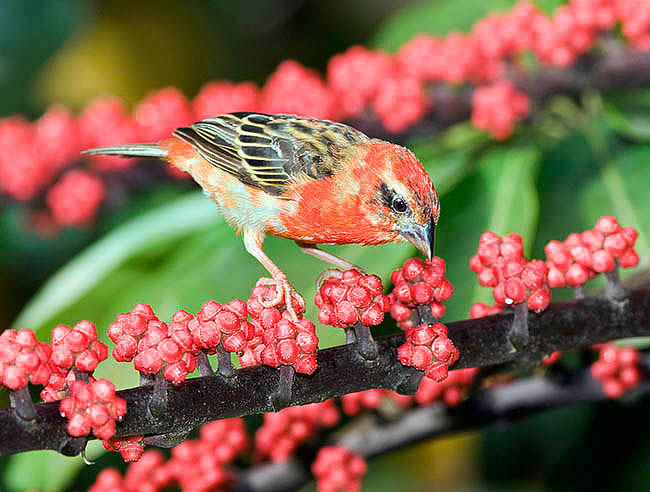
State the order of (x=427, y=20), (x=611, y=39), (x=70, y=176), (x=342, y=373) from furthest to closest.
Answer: (x=427, y=20), (x=70, y=176), (x=611, y=39), (x=342, y=373)

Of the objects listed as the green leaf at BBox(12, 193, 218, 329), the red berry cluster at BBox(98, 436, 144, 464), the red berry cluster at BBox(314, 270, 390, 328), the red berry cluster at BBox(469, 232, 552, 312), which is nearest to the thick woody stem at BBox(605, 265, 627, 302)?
the red berry cluster at BBox(469, 232, 552, 312)

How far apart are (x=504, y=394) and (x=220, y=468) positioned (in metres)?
0.62

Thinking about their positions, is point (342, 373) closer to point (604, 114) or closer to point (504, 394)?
point (504, 394)

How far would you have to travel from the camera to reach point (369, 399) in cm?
183

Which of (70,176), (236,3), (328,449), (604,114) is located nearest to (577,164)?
(604,114)

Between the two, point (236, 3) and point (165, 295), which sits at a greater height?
point (236, 3)

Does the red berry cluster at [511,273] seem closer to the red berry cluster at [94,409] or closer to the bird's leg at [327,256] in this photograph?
the bird's leg at [327,256]

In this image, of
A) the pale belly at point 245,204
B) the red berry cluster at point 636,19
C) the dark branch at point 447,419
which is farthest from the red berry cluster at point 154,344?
the red berry cluster at point 636,19

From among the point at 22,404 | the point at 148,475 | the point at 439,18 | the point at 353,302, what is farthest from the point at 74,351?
the point at 439,18

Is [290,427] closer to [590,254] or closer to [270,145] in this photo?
[270,145]

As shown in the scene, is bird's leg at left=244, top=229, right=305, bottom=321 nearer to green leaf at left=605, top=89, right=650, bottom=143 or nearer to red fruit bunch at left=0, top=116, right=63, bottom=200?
green leaf at left=605, top=89, right=650, bottom=143

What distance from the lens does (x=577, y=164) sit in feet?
7.59

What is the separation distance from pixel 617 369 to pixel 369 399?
0.52 meters

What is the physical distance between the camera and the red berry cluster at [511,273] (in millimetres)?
1203
